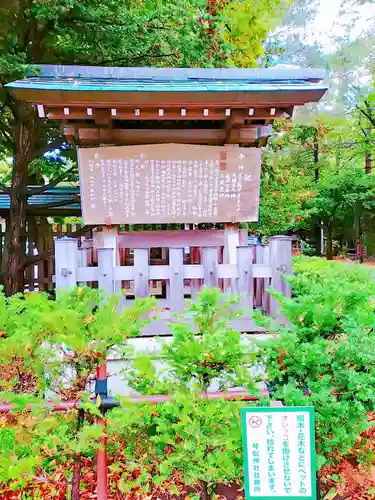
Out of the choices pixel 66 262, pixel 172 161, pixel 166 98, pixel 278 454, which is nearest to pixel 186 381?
pixel 278 454

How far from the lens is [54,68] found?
5.41m

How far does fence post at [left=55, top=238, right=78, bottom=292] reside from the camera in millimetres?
4223

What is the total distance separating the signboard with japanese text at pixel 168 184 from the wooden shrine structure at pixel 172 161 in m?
0.01

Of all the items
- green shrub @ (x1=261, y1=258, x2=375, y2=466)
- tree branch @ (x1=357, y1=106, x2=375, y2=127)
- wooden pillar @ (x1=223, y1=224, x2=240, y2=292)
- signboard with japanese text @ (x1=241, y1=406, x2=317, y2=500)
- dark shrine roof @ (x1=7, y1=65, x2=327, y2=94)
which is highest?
tree branch @ (x1=357, y1=106, x2=375, y2=127)

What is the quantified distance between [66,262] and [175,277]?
4.25 feet

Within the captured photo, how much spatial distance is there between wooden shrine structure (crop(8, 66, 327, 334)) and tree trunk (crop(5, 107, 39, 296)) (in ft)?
13.8

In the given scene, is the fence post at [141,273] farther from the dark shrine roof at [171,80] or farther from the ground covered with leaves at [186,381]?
the dark shrine roof at [171,80]

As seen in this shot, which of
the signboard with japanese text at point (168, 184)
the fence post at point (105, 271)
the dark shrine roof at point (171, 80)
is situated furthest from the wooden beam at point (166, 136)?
the fence post at point (105, 271)

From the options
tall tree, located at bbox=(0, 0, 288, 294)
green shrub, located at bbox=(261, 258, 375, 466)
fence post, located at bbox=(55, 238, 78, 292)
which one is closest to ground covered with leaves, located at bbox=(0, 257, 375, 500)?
green shrub, located at bbox=(261, 258, 375, 466)

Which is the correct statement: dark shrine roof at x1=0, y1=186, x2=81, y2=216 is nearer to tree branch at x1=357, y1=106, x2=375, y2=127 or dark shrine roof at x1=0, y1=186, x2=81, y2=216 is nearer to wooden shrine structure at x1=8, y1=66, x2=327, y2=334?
wooden shrine structure at x1=8, y1=66, x2=327, y2=334

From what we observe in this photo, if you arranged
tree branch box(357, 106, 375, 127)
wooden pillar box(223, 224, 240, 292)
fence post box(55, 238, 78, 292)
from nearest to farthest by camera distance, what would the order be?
fence post box(55, 238, 78, 292)
wooden pillar box(223, 224, 240, 292)
tree branch box(357, 106, 375, 127)

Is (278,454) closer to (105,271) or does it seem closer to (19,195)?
(105,271)

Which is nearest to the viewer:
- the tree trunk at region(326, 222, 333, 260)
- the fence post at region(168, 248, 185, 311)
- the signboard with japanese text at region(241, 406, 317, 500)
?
the signboard with japanese text at region(241, 406, 317, 500)

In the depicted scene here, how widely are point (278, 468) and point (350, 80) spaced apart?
23.9 metres
